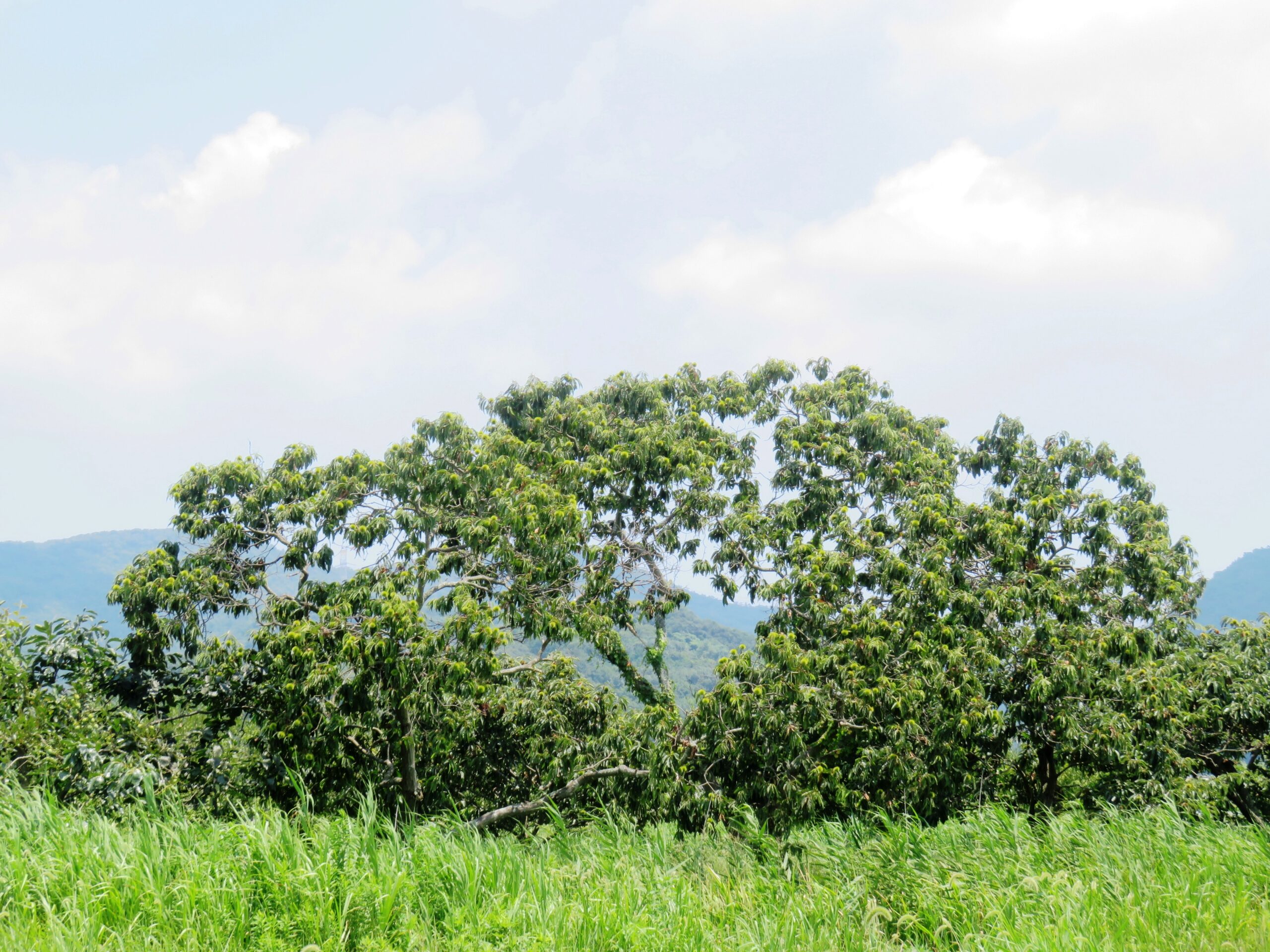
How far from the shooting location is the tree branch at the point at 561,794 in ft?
32.6

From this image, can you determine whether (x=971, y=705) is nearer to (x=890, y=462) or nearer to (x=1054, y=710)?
(x=1054, y=710)

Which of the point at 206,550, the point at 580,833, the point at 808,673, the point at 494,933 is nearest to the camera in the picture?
the point at 494,933

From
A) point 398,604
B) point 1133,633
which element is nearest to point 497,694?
point 398,604

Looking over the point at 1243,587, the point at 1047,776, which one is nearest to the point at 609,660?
the point at 1047,776

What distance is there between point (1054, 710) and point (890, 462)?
439cm

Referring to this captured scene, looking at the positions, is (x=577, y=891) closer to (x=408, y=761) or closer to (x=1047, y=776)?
(x=408, y=761)

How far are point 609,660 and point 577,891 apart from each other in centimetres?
746

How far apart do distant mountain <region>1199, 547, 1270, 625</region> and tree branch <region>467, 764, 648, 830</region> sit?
14341 cm

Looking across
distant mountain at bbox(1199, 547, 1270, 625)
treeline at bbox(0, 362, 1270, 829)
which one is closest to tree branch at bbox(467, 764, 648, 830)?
treeline at bbox(0, 362, 1270, 829)

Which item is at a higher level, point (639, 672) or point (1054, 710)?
point (639, 672)

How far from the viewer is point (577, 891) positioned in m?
4.64

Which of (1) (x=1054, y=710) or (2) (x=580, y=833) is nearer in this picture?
(2) (x=580, y=833)

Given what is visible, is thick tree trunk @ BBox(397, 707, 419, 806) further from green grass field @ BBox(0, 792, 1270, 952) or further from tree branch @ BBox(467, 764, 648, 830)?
green grass field @ BBox(0, 792, 1270, 952)

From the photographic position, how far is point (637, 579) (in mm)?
12758
